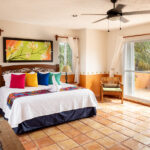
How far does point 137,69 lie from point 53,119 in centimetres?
320

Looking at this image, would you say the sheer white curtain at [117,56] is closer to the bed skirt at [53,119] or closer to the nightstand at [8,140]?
the bed skirt at [53,119]

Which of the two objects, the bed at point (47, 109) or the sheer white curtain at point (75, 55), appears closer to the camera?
the bed at point (47, 109)

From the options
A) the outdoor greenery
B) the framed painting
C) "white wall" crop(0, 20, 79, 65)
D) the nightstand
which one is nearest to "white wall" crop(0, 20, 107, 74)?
"white wall" crop(0, 20, 79, 65)

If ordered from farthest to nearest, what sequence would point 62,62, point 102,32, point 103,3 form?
point 102,32, point 62,62, point 103,3

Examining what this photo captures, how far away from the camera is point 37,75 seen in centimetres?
451

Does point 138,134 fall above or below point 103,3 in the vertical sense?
below

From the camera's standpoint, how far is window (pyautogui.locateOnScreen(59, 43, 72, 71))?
530 cm

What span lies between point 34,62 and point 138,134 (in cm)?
340

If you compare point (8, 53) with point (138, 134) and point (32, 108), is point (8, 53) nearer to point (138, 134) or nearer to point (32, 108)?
point (32, 108)

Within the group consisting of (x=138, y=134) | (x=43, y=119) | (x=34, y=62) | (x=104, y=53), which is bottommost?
(x=138, y=134)

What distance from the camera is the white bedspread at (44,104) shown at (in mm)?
2898

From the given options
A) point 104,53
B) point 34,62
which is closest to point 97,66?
point 104,53

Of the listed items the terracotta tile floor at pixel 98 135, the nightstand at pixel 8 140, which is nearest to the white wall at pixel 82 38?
the terracotta tile floor at pixel 98 135

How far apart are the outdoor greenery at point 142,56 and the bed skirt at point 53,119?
2.21 meters
